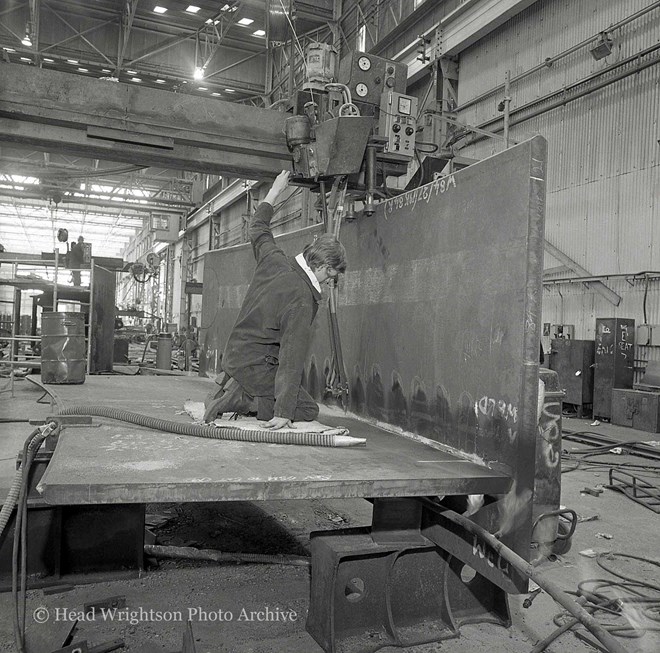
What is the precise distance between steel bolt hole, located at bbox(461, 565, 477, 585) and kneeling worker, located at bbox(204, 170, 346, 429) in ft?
3.23

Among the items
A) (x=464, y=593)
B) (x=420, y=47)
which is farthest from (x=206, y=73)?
(x=464, y=593)

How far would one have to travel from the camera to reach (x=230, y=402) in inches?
122

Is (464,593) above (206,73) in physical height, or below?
below

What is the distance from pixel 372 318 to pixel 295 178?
93 centimetres

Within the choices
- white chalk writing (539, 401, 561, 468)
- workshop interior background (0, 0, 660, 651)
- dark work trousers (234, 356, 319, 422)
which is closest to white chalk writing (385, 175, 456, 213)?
workshop interior background (0, 0, 660, 651)

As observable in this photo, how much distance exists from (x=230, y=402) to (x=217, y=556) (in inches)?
30.4

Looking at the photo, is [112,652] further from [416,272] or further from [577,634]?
[416,272]

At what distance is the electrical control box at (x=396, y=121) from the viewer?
11.3 feet

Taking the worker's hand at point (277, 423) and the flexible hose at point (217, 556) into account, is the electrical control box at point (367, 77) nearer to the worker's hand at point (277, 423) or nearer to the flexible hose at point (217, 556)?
the worker's hand at point (277, 423)

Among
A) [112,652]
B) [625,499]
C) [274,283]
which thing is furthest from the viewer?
[625,499]

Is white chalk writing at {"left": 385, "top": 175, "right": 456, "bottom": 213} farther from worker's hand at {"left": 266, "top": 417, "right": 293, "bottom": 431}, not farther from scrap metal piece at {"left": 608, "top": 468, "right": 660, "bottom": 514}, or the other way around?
scrap metal piece at {"left": 608, "top": 468, "right": 660, "bottom": 514}

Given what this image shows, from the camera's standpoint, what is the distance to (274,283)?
9.66 feet

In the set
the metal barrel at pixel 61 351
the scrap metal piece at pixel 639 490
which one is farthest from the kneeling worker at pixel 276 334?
the metal barrel at pixel 61 351

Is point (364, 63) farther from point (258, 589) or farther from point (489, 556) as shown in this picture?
point (258, 589)
